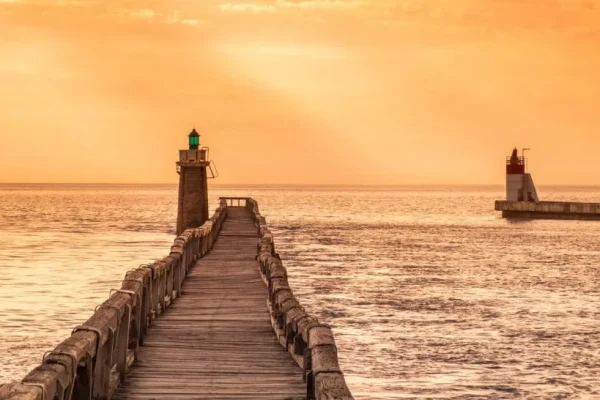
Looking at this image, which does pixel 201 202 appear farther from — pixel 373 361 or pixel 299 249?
pixel 373 361

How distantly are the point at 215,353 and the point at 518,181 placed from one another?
3127 inches

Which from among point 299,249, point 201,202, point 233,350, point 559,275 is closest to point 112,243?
point 201,202

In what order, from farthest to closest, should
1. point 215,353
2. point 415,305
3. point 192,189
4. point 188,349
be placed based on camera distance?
1. point 192,189
2. point 415,305
3. point 188,349
4. point 215,353

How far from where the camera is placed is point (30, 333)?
23.4 metres

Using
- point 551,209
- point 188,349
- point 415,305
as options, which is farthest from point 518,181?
point 188,349

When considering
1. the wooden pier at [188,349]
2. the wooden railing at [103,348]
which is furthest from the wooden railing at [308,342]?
the wooden railing at [103,348]

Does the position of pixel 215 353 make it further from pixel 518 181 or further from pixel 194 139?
pixel 518 181

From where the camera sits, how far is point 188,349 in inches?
490

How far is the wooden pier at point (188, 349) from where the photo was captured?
7965mm

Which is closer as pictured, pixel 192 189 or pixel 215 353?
pixel 215 353

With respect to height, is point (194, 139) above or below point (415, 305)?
above

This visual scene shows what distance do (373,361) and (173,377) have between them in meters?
9.74

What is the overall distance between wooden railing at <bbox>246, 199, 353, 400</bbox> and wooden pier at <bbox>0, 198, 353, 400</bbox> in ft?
0.04

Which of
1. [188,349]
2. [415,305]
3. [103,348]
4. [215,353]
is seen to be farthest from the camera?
[415,305]
